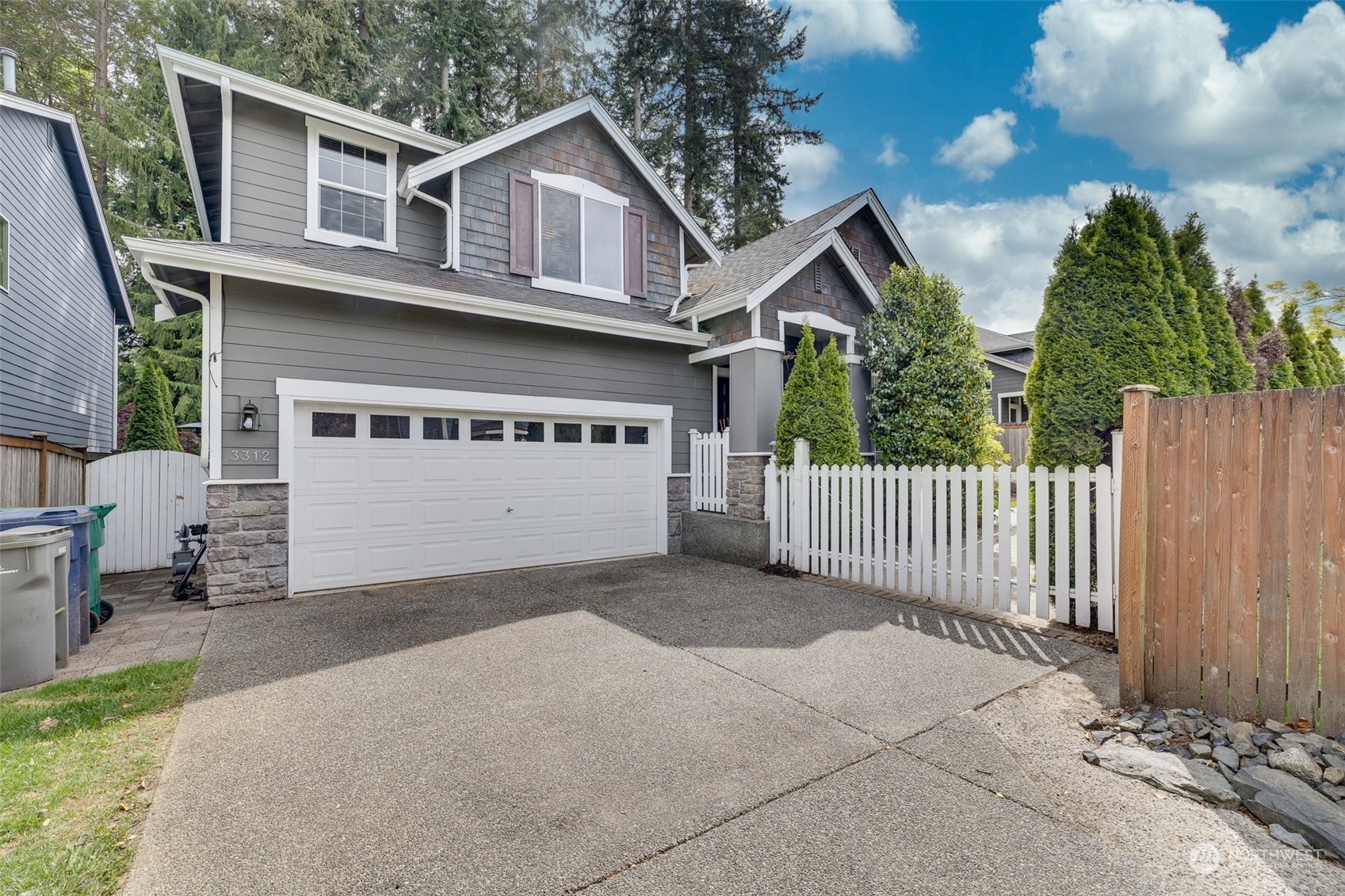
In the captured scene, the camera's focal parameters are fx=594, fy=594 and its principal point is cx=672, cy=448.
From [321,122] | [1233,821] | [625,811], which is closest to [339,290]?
[321,122]

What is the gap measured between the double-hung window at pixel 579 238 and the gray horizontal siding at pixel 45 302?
6.93 metres

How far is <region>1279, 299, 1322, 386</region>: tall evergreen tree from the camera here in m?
11.3

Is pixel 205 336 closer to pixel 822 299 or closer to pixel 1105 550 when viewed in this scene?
pixel 822 299

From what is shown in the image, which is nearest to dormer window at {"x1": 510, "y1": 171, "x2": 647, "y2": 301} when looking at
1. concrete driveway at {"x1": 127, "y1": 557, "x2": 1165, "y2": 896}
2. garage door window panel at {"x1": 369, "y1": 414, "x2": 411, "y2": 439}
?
garage door window panel at {"x1": 369, "y1": 414, "x2": 411, "y2": 439}

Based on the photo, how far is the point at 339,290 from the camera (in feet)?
20.5

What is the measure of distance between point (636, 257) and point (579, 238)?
0.93 metres

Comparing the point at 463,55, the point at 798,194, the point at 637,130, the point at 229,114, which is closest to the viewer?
the point at 229,114

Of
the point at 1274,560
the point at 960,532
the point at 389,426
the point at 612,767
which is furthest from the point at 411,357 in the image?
the point at 1274,560

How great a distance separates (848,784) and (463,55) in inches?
824

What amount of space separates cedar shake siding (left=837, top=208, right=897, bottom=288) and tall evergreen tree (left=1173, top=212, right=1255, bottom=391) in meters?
5.22

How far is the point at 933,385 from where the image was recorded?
8.40 meters

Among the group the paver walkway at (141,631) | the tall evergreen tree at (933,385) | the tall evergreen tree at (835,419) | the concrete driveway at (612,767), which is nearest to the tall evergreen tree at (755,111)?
the tall evergreen tree at (933,385)

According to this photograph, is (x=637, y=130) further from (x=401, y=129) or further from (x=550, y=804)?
(x=550, y=804)

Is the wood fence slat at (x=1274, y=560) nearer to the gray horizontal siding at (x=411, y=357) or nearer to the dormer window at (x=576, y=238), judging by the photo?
the gray horizontal siding at (x=411, y=357)
